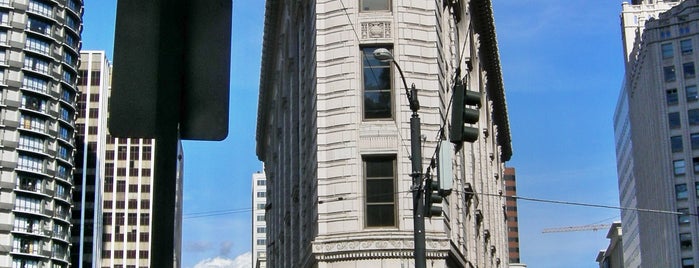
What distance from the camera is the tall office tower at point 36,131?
409ft

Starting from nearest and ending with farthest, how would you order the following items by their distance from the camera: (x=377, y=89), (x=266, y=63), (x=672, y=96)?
(x=377, y=89), (x=266, y=63), (x=672, y=96)

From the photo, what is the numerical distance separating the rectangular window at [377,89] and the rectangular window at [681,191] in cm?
9683

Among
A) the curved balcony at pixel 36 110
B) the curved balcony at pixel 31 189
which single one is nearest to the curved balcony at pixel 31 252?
the curved balcony at pixel 31 189

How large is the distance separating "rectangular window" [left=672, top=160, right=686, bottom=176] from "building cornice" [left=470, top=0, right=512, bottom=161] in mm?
38835

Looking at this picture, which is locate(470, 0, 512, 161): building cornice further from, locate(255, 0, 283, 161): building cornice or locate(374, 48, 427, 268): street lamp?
locate(374, 48, 427, 268): street lamp

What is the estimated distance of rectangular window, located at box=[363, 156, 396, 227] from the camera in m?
38.8

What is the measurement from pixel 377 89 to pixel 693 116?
324ft

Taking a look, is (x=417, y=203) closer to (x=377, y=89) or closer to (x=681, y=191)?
(x=377, y=89)

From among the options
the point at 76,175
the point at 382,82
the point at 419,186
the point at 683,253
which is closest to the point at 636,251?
the point at 683,253

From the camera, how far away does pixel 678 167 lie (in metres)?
130

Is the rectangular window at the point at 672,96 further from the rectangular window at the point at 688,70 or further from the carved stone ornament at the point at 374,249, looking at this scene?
the carved stone ornament at the point at 374,249

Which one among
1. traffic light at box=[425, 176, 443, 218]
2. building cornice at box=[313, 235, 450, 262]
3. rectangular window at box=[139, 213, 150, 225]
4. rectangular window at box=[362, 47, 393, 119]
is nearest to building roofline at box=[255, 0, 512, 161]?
rectangular window at box=[362, 47, 393, 119]

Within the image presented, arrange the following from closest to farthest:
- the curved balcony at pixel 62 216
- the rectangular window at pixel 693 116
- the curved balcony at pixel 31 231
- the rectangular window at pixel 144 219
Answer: the curved balcony at pixel 31 231 → the rectangular window at pixel 693 116 → the curved balcony at pixel 62 216 → the rectangular window at pixel 144 219

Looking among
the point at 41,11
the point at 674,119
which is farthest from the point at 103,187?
the point at 674,119
